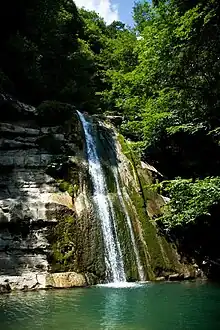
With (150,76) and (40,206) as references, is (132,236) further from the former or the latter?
(150,76)

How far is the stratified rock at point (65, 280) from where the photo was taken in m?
11.4

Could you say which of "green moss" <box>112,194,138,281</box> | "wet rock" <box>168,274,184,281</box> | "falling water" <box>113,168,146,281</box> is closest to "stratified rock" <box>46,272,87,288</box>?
"green moss" <box>112,194,138,281</box>

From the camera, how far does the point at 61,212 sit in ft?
43.1

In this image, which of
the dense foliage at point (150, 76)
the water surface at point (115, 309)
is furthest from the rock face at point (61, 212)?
the water surface at point (115, 309)

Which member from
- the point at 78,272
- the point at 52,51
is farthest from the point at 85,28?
the point at 78,272

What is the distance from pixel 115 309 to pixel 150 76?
573 cm

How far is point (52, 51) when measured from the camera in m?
24.3

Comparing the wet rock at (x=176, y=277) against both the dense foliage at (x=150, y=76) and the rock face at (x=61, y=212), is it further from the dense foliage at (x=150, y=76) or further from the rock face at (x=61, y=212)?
the dense foliage at (x=150, y=76)

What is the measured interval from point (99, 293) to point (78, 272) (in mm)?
2135

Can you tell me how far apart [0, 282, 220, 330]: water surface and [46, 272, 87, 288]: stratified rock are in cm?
63

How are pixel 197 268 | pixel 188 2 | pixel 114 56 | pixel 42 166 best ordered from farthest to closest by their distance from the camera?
pixel 114 56
pixel 42 166
pixel 197 268
pixel 188 2

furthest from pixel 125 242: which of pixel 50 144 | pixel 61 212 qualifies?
pixel 50 144

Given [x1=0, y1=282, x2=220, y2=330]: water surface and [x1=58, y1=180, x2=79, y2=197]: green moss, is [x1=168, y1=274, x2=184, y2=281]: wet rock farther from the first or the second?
[x1=58, y1=180, x2=79, y2=197]: green moss

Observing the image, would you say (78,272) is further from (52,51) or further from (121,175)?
(52,51)
